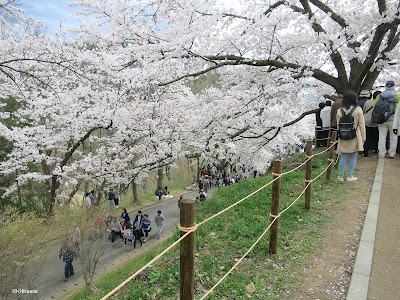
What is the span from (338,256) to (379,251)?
1.67 feet

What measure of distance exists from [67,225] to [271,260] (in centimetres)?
830

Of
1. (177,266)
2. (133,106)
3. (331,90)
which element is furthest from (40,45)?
(331,90)

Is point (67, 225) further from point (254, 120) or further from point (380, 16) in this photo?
point (380, 16)

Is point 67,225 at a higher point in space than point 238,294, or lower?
lower

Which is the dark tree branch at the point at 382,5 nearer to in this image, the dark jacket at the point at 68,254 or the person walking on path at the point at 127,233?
the person walking on path at the point at 127,233

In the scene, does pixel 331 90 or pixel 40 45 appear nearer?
pixel 40 45

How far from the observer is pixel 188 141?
10906 millimetres

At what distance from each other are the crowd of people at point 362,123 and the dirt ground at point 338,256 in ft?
3.33

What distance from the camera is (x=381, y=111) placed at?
6.54m

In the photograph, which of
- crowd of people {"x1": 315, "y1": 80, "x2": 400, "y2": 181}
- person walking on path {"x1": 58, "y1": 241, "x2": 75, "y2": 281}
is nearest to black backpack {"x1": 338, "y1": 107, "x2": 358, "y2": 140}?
crowd of people {"x1": 315, "y1": 80, "x2": 400, "y2": 181}

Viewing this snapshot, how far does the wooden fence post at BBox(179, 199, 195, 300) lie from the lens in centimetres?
183

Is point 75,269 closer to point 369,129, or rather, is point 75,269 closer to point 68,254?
point 68,254

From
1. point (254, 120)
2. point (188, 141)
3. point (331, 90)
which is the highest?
point (331, 90)

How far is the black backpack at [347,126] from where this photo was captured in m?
5.12
